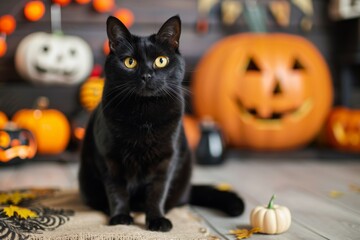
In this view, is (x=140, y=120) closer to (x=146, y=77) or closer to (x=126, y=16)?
(x=146, y=77)

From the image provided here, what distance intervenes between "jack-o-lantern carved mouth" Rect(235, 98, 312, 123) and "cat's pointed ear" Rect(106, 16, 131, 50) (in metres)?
1.50

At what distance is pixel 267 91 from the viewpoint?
2.65 m

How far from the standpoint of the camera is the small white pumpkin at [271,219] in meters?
1.34

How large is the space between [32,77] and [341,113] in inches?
78.0

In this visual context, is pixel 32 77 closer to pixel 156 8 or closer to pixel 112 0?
pixel 112 0

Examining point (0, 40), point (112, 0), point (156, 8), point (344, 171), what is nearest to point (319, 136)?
point (344, 171)

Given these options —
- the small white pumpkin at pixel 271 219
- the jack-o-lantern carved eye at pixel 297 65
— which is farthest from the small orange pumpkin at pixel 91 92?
the small white pumpkin at pixel 271 219

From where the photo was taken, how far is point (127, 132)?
4.51 feet

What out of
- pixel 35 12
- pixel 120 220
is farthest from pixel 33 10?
pixel 120 220

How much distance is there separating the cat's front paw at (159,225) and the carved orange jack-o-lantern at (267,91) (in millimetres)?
1444

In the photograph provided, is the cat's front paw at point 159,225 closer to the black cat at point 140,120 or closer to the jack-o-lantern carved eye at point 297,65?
the black cat at point 140,120

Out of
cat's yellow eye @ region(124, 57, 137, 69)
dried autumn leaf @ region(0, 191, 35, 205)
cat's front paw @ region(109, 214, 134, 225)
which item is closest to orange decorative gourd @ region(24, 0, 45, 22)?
dried autumn leaf @ region(0, 191, 35, 205)

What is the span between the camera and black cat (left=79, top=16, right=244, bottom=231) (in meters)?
1.34

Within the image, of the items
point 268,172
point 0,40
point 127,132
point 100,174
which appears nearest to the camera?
point 127,132
